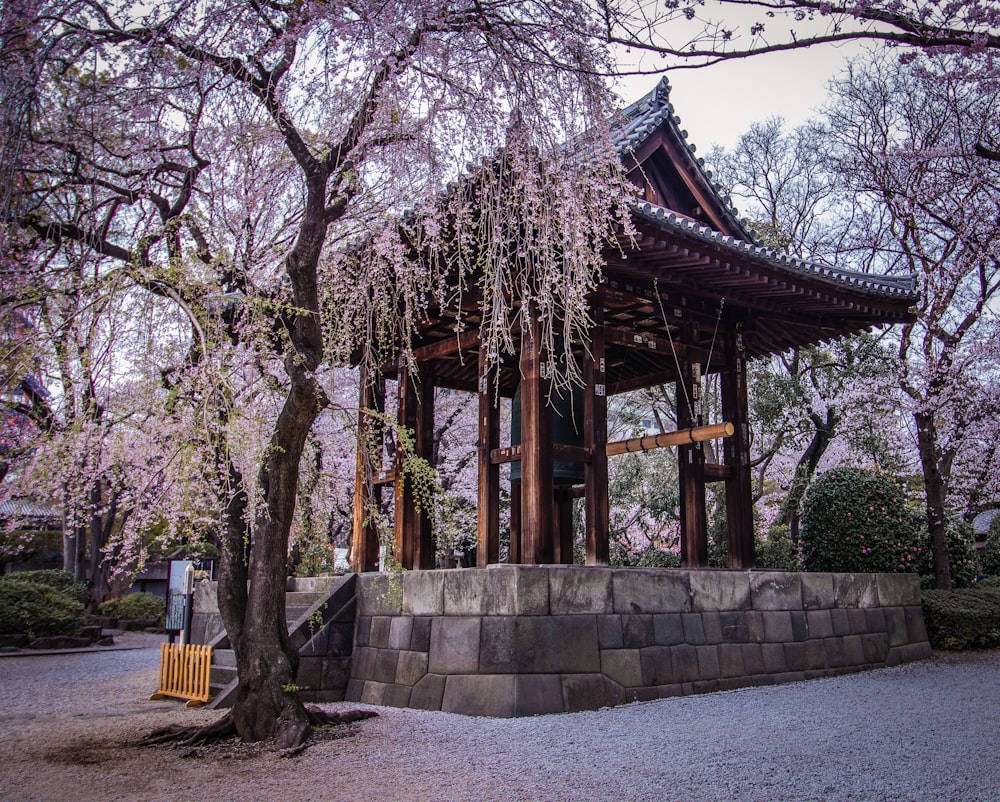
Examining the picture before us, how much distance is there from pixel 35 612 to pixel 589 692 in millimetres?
12833

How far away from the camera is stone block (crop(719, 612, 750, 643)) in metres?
7.98

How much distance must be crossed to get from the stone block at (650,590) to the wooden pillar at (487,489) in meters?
1.48

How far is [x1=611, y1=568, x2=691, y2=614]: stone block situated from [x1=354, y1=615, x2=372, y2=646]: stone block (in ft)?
8.60

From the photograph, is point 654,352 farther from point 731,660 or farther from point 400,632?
point 400,632

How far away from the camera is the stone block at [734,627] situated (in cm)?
798

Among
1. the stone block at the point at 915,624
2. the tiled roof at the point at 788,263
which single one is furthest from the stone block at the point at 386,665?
the stone block at the point at 915,624

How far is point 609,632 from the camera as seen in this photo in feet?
23.3

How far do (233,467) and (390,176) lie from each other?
2.59m

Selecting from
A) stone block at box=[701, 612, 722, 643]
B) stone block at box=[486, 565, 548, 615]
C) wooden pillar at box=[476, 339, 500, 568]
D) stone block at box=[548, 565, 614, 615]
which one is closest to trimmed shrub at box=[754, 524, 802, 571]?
stone block at box=[701, 612, 722, 643]

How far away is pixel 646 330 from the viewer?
947 cm

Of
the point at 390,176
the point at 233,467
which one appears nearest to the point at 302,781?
the point at 233,467

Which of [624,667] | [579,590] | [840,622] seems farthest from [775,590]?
[579,590]

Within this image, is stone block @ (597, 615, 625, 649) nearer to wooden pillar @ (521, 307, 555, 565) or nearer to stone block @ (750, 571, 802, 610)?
wooden pillar @ (521, 307, 555, 565)

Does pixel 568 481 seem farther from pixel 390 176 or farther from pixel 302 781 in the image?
pixel 302 781
